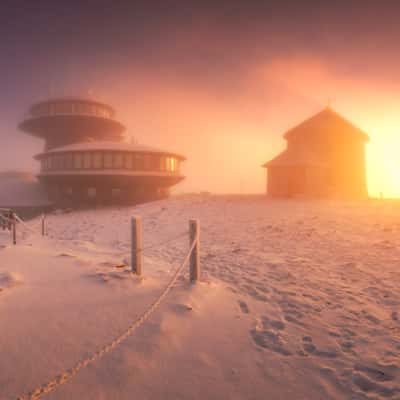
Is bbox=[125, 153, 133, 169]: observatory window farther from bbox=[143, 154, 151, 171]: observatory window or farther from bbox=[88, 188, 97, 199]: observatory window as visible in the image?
bbox=[88, 188, 97, 199]: observatory window

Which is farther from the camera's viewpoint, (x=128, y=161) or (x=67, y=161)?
(x=67, y=161)

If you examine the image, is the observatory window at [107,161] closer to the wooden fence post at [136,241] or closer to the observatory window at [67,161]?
the observatory window at [67,161]

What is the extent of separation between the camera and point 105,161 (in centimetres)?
2609

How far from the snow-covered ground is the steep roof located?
68.0 feet

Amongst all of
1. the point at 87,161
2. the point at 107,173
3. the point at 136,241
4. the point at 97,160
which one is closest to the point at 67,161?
the point at 87,161

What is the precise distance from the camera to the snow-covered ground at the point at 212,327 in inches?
108

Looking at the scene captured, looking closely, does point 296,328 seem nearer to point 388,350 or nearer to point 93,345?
point 388,350

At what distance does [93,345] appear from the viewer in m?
3.12

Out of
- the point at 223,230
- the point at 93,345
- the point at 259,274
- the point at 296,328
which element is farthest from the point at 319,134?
the point at 93,345

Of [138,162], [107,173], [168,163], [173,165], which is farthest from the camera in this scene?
[173,165]

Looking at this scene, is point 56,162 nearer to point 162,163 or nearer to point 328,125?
point 162,163

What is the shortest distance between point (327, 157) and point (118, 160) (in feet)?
68.5

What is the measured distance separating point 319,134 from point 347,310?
80.3 ft

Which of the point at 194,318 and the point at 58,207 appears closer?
the point at 194,318
